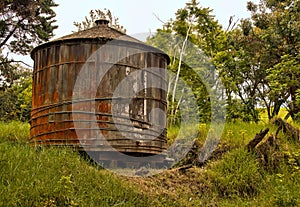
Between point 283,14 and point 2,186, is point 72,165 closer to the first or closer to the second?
point 2,186

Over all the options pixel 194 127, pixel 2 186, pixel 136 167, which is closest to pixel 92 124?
pixel 136 167

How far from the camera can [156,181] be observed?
7406mm

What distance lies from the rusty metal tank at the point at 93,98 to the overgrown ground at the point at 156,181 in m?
0.74

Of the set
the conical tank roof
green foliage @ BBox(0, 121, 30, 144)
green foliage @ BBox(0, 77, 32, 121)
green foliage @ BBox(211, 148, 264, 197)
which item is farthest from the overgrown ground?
green foliage @ BBox(0, 77, 32, 121)

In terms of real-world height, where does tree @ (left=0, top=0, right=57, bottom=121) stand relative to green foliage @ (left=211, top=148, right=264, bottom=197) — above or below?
above

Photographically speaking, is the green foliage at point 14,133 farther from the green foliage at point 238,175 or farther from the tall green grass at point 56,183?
the green foliage at point 238,175

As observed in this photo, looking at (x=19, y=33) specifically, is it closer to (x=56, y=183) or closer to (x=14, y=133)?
(x=14, y=133)

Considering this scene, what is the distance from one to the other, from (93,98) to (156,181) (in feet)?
6.58

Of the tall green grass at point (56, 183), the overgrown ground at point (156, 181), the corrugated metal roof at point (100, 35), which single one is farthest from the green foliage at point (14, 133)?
the tall green grass at point (56, 183)

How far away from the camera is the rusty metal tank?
26.4 feet

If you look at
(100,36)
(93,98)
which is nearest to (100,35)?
(100,36)

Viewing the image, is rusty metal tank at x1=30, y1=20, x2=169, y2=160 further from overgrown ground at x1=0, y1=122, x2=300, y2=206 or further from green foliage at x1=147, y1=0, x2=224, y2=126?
green foliage at x1=147, y1=0, x2=224, y2=126

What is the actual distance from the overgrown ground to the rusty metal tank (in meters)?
0.74

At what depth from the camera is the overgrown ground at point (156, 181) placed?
5508 mm
